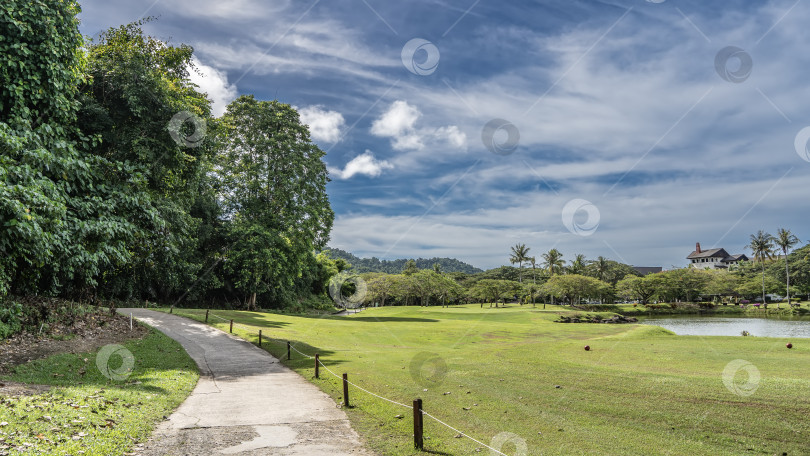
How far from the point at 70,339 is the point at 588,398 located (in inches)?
707

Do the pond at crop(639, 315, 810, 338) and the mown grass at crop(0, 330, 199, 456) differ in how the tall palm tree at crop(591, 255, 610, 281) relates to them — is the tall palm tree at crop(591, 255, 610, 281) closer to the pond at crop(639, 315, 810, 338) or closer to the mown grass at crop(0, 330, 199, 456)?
the pond at crop(639, 315, 810, 338)

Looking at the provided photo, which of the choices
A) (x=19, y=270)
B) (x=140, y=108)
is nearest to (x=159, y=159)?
(x=140, y=108)

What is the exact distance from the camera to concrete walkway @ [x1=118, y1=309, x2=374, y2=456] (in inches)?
316

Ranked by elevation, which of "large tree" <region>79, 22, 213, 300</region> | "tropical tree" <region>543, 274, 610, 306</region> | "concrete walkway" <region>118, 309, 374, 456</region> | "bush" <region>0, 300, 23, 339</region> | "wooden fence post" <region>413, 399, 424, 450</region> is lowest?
"concrete walkway" <region>118, 309, 374, 456</region>

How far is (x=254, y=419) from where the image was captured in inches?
394

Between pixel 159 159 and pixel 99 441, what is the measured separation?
48.0ft

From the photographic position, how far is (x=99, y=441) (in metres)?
7.66
